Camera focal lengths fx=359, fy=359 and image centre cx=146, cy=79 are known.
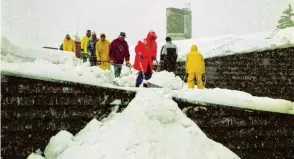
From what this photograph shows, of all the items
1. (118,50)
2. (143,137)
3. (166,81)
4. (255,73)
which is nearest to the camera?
(143,137)

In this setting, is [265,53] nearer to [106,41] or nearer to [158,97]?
[106,41]

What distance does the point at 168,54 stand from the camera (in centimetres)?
1181

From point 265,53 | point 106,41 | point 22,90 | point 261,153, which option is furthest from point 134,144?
point 265,53

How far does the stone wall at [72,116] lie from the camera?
587cm

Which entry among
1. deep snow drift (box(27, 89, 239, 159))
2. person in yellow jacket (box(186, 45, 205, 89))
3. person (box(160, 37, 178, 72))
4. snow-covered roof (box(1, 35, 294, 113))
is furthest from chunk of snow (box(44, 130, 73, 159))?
person (box(160, 37, 178, 72))

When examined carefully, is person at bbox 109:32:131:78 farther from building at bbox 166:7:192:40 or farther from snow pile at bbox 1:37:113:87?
building at bbox 166:7:192:40

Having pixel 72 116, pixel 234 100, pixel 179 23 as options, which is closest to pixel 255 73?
pixel 234 100

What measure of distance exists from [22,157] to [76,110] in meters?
1.16

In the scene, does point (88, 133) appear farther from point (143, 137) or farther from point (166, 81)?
point (166, 81)

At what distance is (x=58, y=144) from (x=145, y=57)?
3.96 metres

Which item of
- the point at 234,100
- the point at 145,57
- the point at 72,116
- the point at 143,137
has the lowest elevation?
the point at 143,137

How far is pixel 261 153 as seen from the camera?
7.19m

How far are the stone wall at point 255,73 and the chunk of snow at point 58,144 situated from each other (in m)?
8.09

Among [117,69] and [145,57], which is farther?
[117,69]
